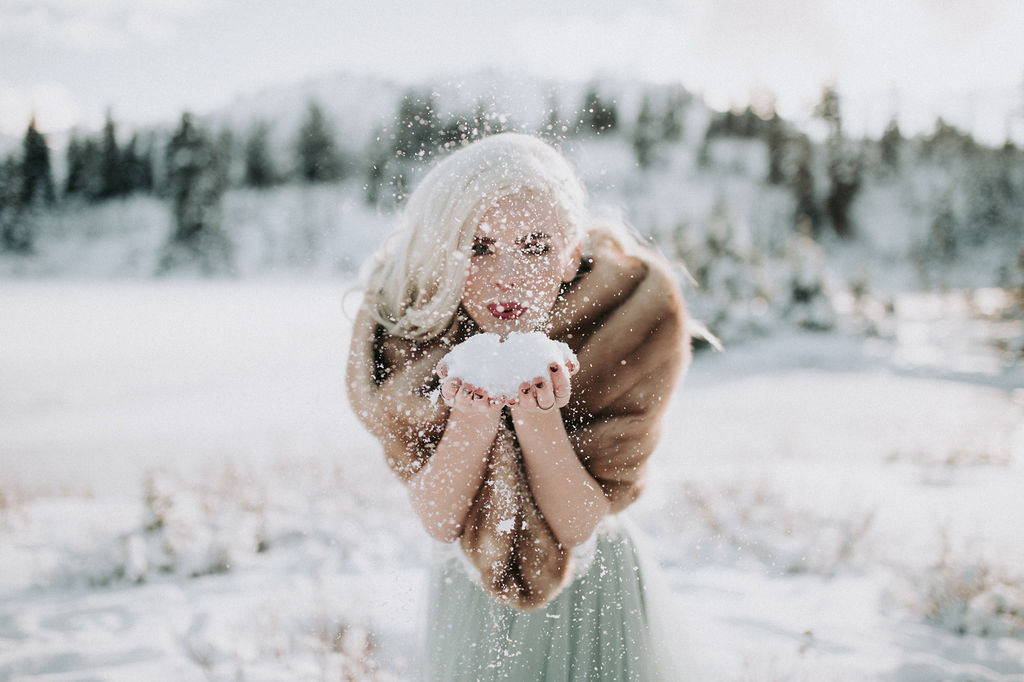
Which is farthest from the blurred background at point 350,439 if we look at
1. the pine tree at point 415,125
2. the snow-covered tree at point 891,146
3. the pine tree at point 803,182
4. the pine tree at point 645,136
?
the snow-covered tree at point 891,146

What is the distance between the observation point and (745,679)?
7.10 ft

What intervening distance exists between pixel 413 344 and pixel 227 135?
48.9 feet

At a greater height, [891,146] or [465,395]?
[891,146]

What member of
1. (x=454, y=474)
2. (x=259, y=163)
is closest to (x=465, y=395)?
(x=454, y=474)

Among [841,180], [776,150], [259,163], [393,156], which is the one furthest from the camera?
[841,180]

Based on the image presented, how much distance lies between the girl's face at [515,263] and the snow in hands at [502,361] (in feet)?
0.74

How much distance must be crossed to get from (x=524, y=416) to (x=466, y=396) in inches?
7.5

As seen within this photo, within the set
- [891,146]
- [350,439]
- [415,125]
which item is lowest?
[350,439]

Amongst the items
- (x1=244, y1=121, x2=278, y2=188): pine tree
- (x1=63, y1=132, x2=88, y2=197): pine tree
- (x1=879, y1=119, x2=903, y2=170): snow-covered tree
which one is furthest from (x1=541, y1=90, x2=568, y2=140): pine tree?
(x1=879, y1=119, x2=903, y2=170): snow-covered tree

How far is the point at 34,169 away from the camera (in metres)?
5.75

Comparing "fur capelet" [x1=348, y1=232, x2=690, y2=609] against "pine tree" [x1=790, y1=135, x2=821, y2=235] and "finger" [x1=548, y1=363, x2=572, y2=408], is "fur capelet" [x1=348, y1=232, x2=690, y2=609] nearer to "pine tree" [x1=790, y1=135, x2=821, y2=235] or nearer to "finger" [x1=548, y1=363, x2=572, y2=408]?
"finger" [x1=548, y1=363, x2=572, y2=408]

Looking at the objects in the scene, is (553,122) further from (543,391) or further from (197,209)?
(197,209)

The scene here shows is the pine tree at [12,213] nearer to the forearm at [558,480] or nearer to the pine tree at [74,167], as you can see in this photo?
the pine tree at [74,167]

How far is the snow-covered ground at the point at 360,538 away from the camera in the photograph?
2324 mm
